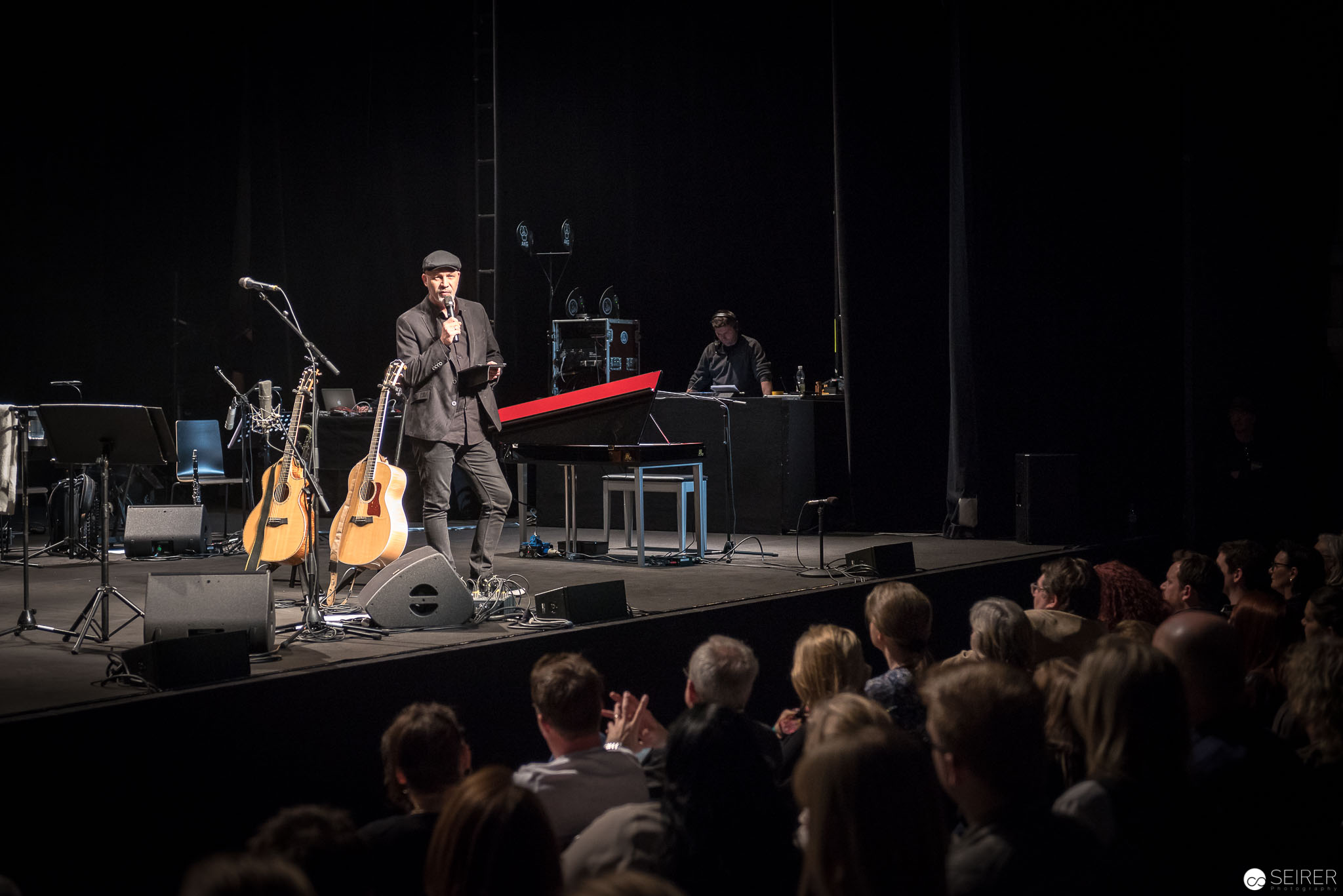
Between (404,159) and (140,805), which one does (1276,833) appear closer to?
(140,805)

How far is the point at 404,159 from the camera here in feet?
38.7

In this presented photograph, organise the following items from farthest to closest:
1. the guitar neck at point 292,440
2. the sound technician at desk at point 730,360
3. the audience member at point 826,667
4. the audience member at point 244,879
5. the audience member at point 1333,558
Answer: the sound technician at desk at point 730,360, the guitar neck at point 292,440, the audience member at point 1333,558, the audience member at point 826,667, the audience member at point 244,879

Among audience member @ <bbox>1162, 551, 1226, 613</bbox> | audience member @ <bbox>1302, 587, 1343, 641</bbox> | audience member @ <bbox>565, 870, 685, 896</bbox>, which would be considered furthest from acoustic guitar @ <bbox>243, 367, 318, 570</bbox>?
audience member @ <bbox>565, 870, 685, 896</bbox>

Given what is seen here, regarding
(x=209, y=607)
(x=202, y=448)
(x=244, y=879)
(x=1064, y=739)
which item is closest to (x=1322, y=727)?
(x=1064, y=739)

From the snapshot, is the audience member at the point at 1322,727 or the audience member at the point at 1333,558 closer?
the audience member at the point at 1322,727

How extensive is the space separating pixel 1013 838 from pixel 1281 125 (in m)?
7.47

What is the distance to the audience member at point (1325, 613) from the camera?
3812 millimetres

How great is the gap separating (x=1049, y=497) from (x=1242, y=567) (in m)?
2.99

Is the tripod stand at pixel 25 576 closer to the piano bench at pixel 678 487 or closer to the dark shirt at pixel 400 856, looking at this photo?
the dark shirt at pixel 400 856

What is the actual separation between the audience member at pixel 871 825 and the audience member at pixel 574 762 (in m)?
1.03

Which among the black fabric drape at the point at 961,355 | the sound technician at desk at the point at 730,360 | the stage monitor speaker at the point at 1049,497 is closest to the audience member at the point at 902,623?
the stage monitor speaker at the point at 1049,497

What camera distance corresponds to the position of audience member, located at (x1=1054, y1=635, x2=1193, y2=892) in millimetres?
2283

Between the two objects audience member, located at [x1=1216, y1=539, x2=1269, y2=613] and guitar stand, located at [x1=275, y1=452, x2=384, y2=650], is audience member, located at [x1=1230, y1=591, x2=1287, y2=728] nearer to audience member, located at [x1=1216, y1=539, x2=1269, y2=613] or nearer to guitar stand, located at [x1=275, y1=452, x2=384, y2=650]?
audience member, located at [x1=1216, y1=539, x2=1269, y2=613]

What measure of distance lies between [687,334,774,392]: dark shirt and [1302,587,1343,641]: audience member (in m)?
5.85
